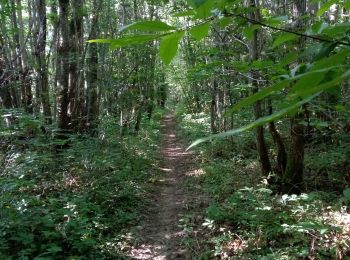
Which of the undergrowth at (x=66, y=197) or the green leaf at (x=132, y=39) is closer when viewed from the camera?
the green leaf at (x=132, y=39)

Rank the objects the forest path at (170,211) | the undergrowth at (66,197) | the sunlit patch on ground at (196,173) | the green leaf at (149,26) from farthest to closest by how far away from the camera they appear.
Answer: the sunlit patch on ground at (196,173)
the forest path at (170,211)
the undergrowth at (66,197)
the green leaf at (149,26)

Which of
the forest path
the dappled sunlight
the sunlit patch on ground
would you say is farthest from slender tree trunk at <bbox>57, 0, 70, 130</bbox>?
the dappled sunlight

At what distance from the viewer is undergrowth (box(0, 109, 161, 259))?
5.43 metres

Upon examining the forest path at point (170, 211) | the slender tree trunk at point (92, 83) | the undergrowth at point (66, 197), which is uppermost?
the slender tree trunk at point (92, 83)

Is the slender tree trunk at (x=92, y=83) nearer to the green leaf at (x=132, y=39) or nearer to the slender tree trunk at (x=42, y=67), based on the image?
the slender tree trunk at (x=42, y=67)

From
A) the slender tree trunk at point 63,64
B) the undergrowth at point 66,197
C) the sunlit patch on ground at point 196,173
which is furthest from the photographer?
the sunlit patch on ground at point 196,173

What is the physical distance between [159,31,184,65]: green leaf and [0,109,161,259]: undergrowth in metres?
4.76

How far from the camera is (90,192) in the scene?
781 centimetres

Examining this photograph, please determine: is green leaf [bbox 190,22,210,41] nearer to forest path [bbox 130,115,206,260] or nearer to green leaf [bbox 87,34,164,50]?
green leaf [bbox 87,34,164,50]

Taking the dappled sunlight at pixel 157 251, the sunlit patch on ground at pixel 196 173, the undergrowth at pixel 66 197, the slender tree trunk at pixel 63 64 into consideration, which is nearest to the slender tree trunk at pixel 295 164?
the dappled sunlight at pixel 157 251

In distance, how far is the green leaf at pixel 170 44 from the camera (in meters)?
0.81

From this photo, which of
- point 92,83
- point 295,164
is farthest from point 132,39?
point 92,83

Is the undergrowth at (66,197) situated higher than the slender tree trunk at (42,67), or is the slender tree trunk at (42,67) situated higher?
the slender tree trunk at (42,67)

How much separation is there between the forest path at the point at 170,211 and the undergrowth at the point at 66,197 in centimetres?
37
